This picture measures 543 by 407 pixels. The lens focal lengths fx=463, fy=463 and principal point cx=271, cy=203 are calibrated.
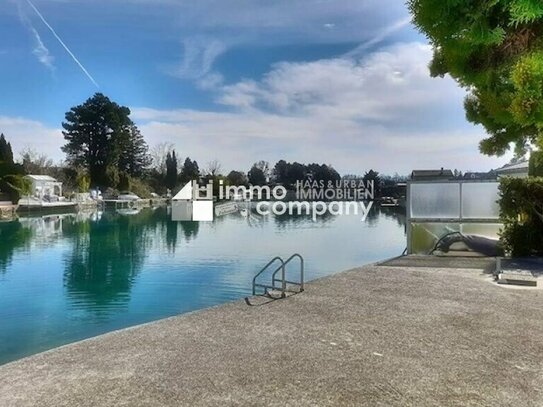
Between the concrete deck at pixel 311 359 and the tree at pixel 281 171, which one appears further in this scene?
the tree at pixel 281 171

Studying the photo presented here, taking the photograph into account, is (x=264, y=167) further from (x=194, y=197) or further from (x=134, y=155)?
(x=134, y=155)

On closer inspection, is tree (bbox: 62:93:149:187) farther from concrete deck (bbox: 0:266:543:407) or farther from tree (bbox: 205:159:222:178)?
concrete deck (bbox: 0:266:543:407)

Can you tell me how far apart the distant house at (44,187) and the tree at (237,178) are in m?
22.2

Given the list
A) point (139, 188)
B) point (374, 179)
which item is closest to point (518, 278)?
A: point (374, 179)

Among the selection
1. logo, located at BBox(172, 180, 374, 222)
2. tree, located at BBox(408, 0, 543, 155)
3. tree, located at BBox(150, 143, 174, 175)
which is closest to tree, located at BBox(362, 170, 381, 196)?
logo, located at BBox(172, 180, 374, 222)

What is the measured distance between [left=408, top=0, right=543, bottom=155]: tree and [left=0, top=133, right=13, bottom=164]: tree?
1724 inches

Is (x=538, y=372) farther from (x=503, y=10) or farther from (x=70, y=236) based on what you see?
(x=70, y=236)

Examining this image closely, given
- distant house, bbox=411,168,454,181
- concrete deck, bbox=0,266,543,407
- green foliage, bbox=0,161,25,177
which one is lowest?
concrete deck, bbox=0,266,543,407

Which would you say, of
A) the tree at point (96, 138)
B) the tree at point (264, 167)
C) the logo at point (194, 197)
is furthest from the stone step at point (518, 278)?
the tree at point (264, 167)

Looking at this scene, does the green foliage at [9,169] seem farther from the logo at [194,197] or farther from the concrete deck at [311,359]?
the concrete deck at [311,359]

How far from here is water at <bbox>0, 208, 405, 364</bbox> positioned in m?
9.59

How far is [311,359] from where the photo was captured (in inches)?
164

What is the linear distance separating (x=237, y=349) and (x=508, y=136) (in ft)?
20.9

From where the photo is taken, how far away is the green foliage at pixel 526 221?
9.73 meters
